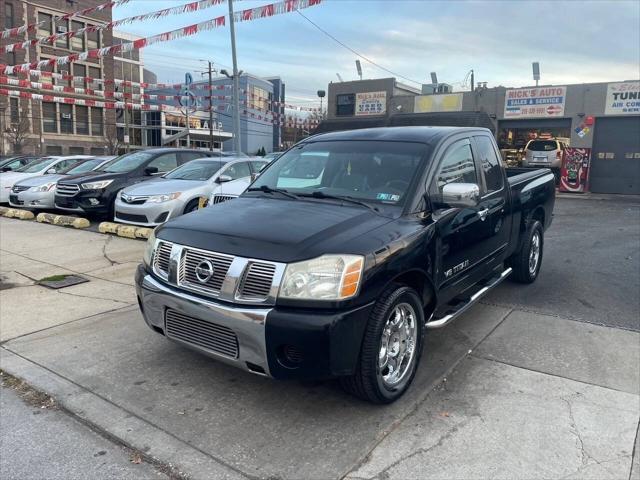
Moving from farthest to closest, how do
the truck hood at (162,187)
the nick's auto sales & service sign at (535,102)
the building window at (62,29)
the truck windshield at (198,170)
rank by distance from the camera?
the building window at (62,29), the nick's auto sales & service sign at (535,102), the truck windshield at (198,170), the truck hood at (162,187)

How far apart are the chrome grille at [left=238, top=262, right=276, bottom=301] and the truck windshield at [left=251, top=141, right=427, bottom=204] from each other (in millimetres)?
1189

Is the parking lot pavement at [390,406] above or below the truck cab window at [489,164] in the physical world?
below

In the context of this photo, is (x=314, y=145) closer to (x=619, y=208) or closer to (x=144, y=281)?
(x=144, y=281)

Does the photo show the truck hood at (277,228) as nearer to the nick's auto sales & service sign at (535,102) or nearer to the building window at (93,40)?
the nick's auto sales & service sign at (535,102)

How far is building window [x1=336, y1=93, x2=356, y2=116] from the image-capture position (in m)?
29.5

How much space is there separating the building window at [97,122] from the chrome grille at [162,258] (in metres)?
66.8

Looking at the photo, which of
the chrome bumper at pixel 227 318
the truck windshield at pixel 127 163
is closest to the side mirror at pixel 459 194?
the chrome bumper at pixel 227 318

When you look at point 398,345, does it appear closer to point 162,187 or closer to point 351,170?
point 351,170

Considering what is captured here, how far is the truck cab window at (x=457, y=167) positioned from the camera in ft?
13.4

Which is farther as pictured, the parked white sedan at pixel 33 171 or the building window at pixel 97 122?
the building window at pixel 97 122

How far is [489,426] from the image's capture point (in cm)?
315

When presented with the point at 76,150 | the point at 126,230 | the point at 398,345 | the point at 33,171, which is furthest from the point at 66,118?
the point at 398,345

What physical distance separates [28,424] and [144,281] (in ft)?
3.57

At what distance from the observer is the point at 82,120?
62.1m
